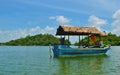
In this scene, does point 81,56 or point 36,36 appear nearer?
point 81,56

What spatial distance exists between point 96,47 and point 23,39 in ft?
488

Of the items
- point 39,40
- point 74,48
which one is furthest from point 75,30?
point 39,40

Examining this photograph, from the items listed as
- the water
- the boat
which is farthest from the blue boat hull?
the water

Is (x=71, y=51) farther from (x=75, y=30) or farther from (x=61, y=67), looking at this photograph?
(x=61, y=67)

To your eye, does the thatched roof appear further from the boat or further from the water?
the water

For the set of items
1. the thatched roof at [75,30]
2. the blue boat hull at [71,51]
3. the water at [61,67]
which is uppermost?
the thatched roof at [75,30]

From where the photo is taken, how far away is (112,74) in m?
16.9

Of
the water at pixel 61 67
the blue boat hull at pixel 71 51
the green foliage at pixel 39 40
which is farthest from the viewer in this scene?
the green foliage at pixel 39 40

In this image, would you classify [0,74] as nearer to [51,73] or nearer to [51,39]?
[51,73]

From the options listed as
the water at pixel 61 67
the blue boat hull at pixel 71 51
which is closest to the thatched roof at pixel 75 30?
the blue boat hull at pixel 71 51

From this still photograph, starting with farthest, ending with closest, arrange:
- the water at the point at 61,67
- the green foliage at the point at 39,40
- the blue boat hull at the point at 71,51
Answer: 1. the green foliage at the point at 39,40
2. the blue boat hull at the point at 71,51
3. the water at the point at 61,67

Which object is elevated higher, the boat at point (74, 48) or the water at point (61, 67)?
the boat at point (74, 48)

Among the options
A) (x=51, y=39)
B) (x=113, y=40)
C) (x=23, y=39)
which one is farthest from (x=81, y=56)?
(x=23, y=39)

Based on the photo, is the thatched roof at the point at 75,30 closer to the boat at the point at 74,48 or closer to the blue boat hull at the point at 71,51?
the boat at the point at 74,48
